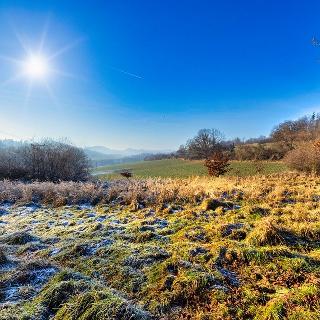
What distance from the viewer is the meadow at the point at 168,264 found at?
12.2 ft

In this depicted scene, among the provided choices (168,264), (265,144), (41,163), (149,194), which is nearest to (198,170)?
(265,144)

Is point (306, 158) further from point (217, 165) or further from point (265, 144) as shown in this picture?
point (265, 144)

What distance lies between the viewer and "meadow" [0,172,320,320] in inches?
146

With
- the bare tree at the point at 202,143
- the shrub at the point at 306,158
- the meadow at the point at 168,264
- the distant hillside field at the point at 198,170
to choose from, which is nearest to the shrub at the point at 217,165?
the distant hillside field at the point at 198,170

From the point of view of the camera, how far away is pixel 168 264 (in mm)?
4824

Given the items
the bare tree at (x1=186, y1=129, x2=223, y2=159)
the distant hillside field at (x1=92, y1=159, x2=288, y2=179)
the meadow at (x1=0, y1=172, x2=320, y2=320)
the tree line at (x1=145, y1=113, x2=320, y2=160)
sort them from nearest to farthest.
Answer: the meadow at (x1=0, y1=172, x2=320, y2=320)
the distant hillside field at (x1=92, y1=159, x2=288, y2=179)
the tree line at (x1=145, y1=113, x2=320, y2=160)
the bare tree at (x1=186, y1=129, x2=223, y2=159)

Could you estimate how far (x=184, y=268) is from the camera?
15.3ft

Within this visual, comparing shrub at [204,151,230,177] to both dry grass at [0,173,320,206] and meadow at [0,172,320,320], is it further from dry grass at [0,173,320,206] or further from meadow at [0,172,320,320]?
meadow at [0,172,320,320]

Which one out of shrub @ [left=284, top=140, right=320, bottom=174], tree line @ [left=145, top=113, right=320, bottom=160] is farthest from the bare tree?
shrub @ [left=284, top=140, right=320, bottom=174]

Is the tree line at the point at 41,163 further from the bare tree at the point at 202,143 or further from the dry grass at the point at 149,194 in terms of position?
the bare tree at the point at 202,143

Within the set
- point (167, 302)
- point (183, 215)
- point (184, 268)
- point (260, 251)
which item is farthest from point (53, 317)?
point (183, 215)

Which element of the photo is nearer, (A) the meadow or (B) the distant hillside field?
(A) the meadow

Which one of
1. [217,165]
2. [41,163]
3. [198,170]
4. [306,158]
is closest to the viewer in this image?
[41,163]

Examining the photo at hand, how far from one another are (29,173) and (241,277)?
2245cm
